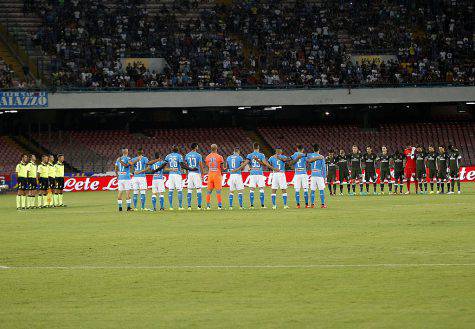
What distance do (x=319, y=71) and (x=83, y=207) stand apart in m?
30.5

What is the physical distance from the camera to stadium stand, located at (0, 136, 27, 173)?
60.8 meters

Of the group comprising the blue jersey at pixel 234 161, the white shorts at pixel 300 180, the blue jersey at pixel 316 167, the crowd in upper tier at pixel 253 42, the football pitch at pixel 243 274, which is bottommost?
the football pitch at pixel 243 274

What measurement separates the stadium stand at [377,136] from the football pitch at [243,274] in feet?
134

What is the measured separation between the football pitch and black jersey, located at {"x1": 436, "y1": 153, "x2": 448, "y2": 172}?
1613 cm

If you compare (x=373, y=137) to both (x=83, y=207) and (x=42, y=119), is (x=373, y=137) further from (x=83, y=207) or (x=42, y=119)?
(x=83, y=207)

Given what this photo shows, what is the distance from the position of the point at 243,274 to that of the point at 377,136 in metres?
56.0

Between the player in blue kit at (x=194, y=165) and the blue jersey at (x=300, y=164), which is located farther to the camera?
the player in blue kit at (x=194, y=165)

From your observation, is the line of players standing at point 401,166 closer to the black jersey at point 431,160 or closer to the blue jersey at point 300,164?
the black jersey at point 431,160

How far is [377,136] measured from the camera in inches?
2707

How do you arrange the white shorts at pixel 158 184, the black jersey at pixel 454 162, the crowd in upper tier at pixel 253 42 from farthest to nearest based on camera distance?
the crowd in upper tier at pixel 253 42
the black jersey at pixel 454 162
the white shorts at pixel 158 184

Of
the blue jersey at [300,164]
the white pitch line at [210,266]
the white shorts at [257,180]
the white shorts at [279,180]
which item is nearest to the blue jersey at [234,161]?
the white shorts at [257,180]

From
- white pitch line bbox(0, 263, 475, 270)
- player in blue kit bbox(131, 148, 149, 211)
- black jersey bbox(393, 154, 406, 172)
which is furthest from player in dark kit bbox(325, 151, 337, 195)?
white pitch line bbox(0, 263, 475, 270)

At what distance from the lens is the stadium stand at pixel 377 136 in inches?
2638

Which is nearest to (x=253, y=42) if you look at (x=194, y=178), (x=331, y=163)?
(x=331, y=163)
